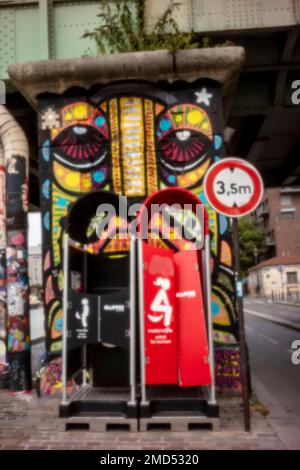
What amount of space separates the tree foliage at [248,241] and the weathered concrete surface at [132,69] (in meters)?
58.2

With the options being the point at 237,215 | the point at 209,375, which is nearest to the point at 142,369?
the point at 209,375

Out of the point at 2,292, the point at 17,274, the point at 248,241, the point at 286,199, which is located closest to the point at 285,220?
the point at 286,199

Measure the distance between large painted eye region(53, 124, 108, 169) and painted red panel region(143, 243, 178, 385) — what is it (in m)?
2.48

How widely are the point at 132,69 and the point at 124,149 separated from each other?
1305mm

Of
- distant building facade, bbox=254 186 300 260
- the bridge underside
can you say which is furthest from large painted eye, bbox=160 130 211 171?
distant building facade, bbox=254 186 300 260

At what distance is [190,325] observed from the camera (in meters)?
5.56

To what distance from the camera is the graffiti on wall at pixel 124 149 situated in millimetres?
7246

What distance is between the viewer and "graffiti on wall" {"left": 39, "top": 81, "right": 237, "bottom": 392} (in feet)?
23.8

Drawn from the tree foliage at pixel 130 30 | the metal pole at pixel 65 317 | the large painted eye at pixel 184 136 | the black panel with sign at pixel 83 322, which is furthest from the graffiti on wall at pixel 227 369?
the tree foliage at pixel 130 30

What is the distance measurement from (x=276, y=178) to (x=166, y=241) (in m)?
12.6

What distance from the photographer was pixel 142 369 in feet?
17.9

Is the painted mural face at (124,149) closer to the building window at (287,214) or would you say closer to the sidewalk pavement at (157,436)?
the sidewalk pavement at (157,436)

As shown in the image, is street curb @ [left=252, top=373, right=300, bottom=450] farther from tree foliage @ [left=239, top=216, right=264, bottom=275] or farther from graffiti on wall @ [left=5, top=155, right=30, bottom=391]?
tree foliage @ [left=239, top=216, right=264, bottom=275]

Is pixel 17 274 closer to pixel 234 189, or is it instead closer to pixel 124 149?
pixel 124 149
